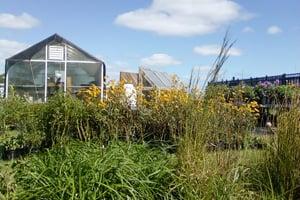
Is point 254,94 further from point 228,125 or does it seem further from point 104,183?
point 104,183

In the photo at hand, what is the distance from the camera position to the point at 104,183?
11.2 ft

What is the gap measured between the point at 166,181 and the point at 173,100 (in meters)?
3.86

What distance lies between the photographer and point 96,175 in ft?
11.2

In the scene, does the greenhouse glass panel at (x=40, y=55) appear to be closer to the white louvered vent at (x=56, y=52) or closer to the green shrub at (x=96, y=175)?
the white louvered vent at (x=56, y=52)

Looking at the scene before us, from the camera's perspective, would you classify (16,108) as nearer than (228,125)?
No

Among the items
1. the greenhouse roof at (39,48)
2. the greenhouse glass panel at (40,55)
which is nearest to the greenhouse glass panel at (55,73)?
the greenhouse glass panel at (40,55)

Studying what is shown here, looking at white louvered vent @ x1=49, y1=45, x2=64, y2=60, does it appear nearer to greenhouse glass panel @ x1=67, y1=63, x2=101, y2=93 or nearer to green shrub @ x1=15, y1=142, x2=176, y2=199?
greenhouse glass panel @ x1=67, y1=63, x2=101, y2=93

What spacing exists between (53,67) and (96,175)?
50.6ft

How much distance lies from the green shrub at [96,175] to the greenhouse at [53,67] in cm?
1403

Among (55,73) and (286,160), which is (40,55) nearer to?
(55,73)

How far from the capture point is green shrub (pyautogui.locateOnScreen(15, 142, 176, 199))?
131 inches

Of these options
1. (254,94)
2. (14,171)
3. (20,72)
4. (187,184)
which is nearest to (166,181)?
(187,184)

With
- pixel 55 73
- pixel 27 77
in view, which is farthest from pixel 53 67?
pixel 27 77

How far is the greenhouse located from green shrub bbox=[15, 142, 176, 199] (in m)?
14.0
